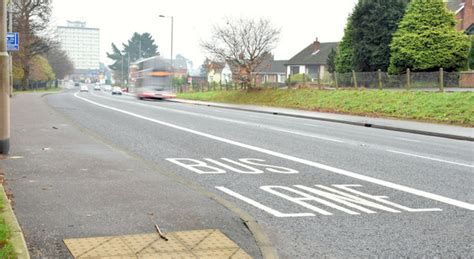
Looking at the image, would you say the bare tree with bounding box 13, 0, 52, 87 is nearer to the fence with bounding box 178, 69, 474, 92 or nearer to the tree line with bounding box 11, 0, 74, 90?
the tree line with bounding box 11, 0, 74, 90

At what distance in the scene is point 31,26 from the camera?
62.3 metres

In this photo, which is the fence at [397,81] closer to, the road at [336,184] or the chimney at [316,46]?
the road at [336,184]

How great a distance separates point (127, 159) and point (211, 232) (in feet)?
17.3

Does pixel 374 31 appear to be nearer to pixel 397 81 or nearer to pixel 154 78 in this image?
pixel 397 81

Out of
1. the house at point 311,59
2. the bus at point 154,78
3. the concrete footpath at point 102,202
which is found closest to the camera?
the concrete footpath at point 102,202

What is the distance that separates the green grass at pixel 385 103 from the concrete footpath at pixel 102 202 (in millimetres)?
16906

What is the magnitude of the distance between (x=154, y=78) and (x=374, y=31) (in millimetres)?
19136

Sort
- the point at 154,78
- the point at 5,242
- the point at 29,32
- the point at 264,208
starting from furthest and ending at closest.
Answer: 1. the point at 29,32
2. the point at 154,78
3. the point at 264,208
4. the point at 5,242

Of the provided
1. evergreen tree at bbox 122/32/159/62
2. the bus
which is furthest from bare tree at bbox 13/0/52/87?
evergreen tree at bbox 122/32/159/62

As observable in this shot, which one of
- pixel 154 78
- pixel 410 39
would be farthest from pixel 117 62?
pixel 410 39

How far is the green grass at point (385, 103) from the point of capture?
77.6 feet

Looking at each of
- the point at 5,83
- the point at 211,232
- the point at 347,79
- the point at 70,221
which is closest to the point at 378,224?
the point at 211,232

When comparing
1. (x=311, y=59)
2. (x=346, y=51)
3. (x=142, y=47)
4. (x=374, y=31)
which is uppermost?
(x=142, y=47)

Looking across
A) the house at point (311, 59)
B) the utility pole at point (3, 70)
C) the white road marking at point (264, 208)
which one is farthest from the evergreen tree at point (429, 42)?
the house at point (311, 59)
